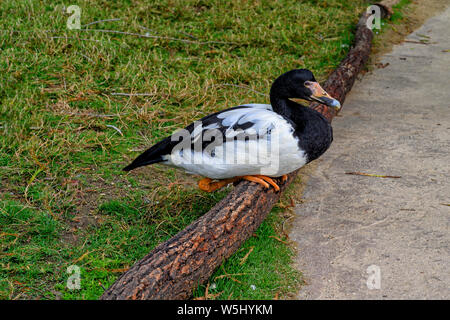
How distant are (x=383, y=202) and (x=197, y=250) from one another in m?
1.70

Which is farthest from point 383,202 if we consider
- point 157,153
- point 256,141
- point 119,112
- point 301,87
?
point 119,112

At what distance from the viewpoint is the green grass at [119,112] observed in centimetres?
337

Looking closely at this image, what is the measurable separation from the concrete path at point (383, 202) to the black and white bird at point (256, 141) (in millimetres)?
522

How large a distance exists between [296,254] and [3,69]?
372 centimetres

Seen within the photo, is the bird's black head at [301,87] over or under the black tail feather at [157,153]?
over

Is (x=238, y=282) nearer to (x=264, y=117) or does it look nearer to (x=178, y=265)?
(x=178, y=265)

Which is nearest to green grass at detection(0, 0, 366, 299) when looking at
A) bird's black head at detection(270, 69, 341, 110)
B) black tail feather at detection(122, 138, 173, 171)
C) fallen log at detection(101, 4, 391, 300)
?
fallen log at detection(101, 4, 391, 300)

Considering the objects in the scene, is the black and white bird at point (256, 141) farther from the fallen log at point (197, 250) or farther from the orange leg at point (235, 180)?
the fallen log at point (197, 250)

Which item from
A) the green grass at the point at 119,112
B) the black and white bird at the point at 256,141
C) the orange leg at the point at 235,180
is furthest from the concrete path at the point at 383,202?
the black and white bird at the point at 256,141

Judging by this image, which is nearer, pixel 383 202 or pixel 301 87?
pixel 301 87

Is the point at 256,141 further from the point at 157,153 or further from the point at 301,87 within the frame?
the point at 157,153

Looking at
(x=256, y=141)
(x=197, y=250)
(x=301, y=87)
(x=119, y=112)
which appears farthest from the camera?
(x=119, y=112)

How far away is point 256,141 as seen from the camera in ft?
11.1

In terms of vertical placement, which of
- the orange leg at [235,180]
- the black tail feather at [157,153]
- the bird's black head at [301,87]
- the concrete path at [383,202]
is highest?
the bird's black head at [301,87]
